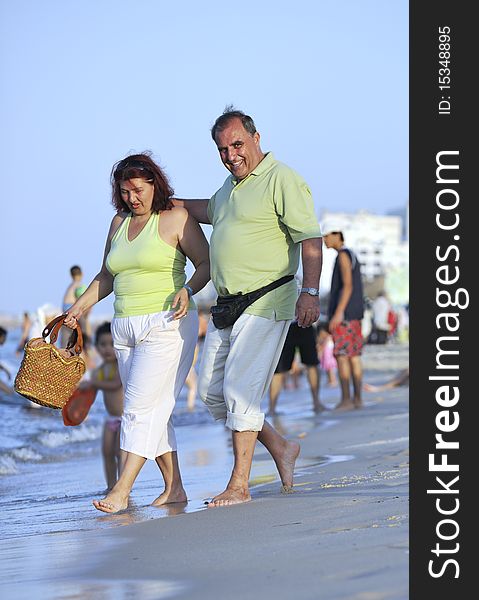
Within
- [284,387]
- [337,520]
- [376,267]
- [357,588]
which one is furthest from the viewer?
[376,267]

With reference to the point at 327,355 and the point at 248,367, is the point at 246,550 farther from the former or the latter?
the point at 327,355

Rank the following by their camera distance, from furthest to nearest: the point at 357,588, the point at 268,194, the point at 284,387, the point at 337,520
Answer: the point at 284,387 < the point at 268,194 < the point at 337,520 < the point at 357,588

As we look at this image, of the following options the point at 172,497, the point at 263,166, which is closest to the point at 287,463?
the point at 172,497

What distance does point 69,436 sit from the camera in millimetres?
11594

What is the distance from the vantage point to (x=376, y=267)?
15875 centimetres

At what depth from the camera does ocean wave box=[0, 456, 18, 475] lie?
28.0 feet

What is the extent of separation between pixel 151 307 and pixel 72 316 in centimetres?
39

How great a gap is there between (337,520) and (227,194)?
1824mm

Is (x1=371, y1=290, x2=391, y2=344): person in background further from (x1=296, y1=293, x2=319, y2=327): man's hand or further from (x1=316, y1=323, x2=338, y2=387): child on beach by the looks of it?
(x1=296, y1=293, x2=319, y2=327): man's hand

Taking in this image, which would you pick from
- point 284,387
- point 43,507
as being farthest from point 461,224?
point 284,387

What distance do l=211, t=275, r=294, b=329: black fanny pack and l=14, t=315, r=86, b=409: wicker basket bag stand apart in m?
0.74

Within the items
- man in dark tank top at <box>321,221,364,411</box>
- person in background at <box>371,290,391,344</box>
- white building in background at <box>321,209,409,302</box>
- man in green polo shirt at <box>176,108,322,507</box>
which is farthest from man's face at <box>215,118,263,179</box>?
white building in background at <box>321,209,409,302</box>

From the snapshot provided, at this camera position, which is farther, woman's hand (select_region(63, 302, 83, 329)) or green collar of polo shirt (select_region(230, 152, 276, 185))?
woman's hand (select_region(63, 302, 83, 329))

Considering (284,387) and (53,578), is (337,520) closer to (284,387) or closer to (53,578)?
(53,578)
